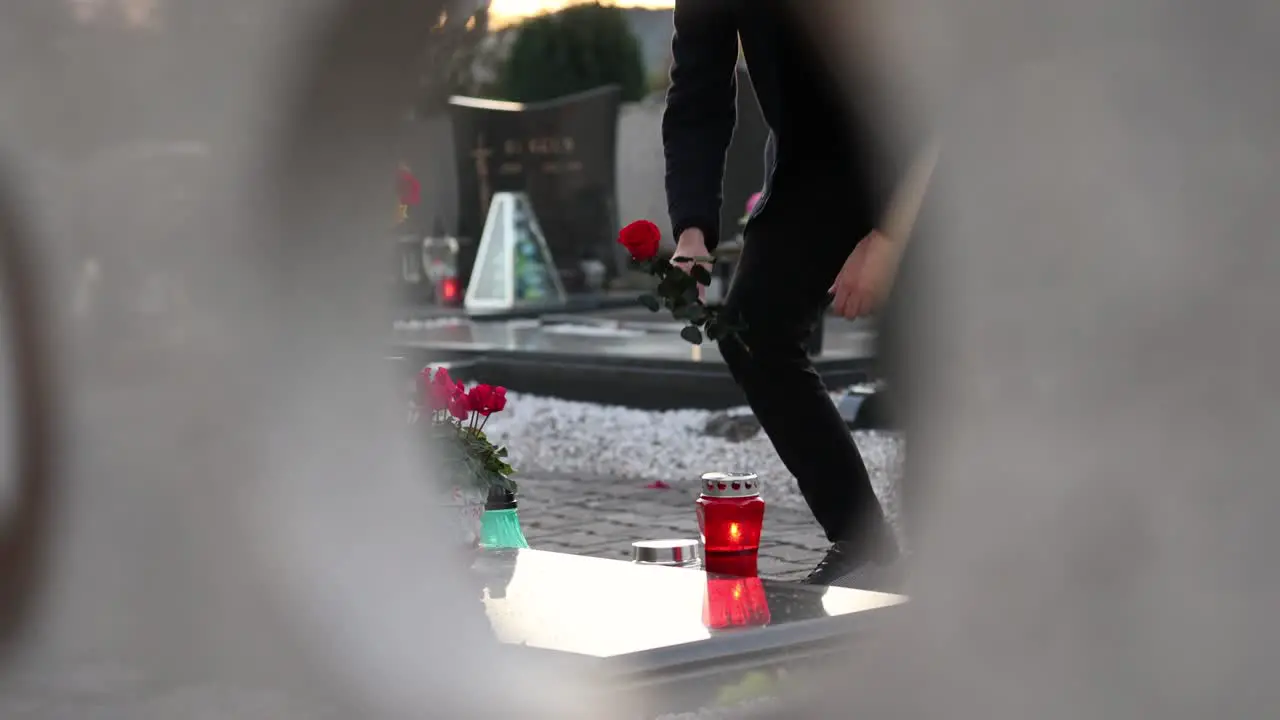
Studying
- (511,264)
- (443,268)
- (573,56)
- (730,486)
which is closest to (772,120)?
(730,486)

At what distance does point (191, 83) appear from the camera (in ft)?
5.83

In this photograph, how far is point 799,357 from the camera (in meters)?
3.78

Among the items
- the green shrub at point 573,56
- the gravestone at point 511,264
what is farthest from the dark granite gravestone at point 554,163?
the green shrub at point 573,56

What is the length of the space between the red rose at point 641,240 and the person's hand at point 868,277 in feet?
1.20

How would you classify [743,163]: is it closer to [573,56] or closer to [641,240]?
[641,240]

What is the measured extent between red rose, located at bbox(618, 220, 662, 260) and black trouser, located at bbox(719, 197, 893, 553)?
1.03 ft

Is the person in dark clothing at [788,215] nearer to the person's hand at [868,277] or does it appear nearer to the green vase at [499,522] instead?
the person's hand at [868,277]

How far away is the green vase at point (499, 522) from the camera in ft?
12.4

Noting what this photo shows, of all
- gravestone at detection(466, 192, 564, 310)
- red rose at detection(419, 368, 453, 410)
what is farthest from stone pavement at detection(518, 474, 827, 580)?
gravestone at detection(466, 192, 564, 310)

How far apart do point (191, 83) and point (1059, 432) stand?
91 cm

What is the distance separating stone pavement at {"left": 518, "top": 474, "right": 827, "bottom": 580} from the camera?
4895 mm

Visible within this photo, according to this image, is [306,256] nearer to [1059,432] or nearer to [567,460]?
[1059,432]

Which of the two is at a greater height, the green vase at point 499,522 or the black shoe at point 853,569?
the green vase at point 499,522

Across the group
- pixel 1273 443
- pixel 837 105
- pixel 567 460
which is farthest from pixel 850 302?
pixel 567 460
